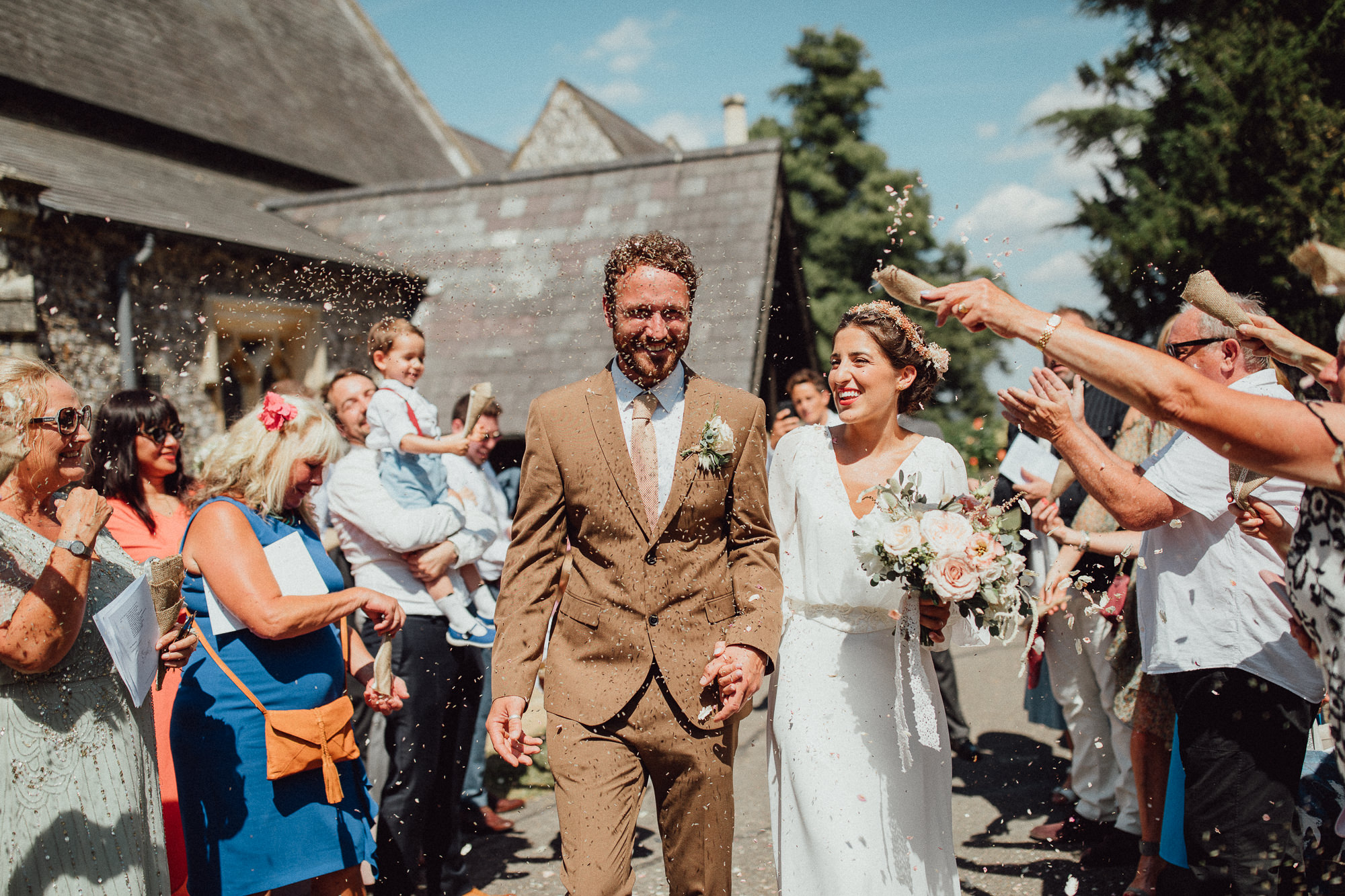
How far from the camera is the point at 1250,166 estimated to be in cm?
1256

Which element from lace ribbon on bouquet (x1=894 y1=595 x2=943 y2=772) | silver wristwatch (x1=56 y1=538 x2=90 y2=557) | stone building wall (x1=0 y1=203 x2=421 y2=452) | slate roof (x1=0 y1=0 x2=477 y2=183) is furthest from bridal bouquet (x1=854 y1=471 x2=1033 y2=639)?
slate roof (x1=0 y1=0 x2=477 y2=183)

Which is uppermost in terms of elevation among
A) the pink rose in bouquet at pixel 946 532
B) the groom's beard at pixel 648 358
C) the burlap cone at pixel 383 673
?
the groom's beard at pixel 648 358

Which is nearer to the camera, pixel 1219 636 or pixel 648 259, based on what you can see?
pixel 648 259

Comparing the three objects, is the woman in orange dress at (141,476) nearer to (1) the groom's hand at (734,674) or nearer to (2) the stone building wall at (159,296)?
(1) the groom's hand at (734,674)

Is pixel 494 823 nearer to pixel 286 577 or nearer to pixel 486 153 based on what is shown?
pixel 286 577

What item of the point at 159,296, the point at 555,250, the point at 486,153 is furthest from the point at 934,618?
the point at 486,153

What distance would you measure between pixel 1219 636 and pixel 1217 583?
0.19 meters

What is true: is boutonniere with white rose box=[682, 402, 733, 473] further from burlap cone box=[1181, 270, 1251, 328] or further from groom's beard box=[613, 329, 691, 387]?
burlap cone box=[1181, 270, 1251, 328]

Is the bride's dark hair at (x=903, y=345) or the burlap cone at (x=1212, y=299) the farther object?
the bride's dark hair at (x=903, y=345)

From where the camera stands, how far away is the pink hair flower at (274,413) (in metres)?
3.43

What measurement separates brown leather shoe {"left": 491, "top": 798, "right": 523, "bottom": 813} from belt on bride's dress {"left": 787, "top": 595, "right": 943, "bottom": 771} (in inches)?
137

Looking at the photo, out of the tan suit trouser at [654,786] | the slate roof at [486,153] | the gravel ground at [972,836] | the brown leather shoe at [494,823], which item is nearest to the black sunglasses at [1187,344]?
the tan suit trouser at [654,786]

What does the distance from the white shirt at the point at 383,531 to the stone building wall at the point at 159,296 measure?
588cm

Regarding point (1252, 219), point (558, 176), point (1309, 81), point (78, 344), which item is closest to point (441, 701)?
point (78, 344)
